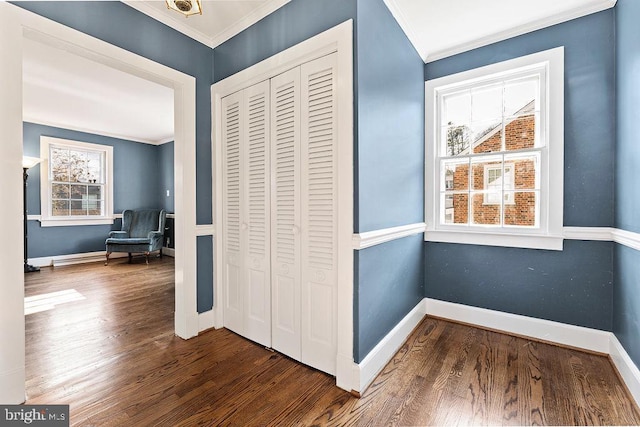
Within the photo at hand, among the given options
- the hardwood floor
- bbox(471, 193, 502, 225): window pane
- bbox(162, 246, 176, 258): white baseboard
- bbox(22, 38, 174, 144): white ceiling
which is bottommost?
the hardwood floor

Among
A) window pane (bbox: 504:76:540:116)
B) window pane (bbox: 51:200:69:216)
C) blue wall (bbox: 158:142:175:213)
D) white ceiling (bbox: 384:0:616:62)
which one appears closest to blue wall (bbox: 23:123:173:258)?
blue wall (bbox: 158:142:175:213)

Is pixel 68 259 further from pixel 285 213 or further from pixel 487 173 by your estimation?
pixel 487 173

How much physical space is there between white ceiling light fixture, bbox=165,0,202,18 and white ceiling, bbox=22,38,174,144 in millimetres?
1830

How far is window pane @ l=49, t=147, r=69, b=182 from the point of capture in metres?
4.85

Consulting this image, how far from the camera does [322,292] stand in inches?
68.9

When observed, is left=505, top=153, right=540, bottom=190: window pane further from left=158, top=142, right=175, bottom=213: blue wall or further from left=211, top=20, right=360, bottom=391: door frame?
left=158, top=142, right=175, bottom=213: blue wall

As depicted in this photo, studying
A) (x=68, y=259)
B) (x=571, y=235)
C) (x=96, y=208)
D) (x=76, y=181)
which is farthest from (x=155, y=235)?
(x=571, y=235)

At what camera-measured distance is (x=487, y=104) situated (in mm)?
2441

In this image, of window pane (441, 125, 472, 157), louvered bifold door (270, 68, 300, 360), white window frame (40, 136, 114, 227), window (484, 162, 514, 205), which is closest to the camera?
louvered bifold door (270, 68, 300, 360)

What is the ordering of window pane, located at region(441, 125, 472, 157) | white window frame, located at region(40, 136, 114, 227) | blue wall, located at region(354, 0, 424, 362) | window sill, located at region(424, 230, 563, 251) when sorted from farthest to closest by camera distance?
white window frame, located at region(40, 136, 114, 227) < window pane, located at region(441, 125, 472, 157) < window sill, located at region(424, 230, 563, 251) < blue wall, located at region(354, 0, 424, 362)

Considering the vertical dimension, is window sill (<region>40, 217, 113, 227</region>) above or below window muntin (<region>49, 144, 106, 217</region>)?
below

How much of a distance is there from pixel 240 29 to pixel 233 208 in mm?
1431

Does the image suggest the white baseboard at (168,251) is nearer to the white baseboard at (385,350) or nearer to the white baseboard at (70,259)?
the white baseboard at (70,259)

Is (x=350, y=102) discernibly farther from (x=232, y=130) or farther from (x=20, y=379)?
(x=20, y=379)
